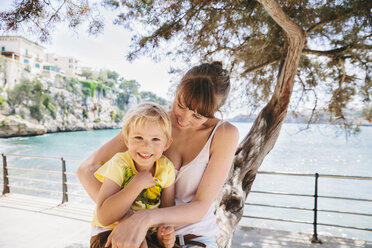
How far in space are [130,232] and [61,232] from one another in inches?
124

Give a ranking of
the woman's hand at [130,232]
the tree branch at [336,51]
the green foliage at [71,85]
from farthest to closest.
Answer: the green foliage at [71,85] < the tree branch at [336,51] < the woman's hand at [130,232]

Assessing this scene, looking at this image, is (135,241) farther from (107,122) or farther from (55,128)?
(107,122)

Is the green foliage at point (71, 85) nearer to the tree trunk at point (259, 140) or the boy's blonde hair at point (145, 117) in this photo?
the tree trunk at point (259, 140)

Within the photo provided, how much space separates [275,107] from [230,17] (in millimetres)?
1434

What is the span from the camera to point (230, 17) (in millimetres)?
3564

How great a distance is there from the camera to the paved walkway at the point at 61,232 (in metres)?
3.17

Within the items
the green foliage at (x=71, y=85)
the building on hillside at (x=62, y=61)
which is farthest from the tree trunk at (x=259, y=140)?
the building on hillside at (x=62, y=61)

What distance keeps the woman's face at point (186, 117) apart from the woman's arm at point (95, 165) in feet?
1.06

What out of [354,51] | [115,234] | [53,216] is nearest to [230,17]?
[354,51]

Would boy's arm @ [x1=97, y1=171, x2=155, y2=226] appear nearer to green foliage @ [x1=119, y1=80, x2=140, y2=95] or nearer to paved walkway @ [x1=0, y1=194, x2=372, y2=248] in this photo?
paved walkway @ [x1=0, y1=194, x2=372, y2=248]

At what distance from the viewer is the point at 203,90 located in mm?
1161

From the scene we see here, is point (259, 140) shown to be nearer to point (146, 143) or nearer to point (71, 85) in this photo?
point (146, 143)

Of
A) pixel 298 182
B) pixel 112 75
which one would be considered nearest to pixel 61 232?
pixel 298 182

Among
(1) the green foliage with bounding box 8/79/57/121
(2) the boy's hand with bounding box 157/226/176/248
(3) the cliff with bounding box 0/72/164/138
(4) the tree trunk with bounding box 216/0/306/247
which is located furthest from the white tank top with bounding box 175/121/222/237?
(1) the green foliage with bounding box 8/79/57/121
